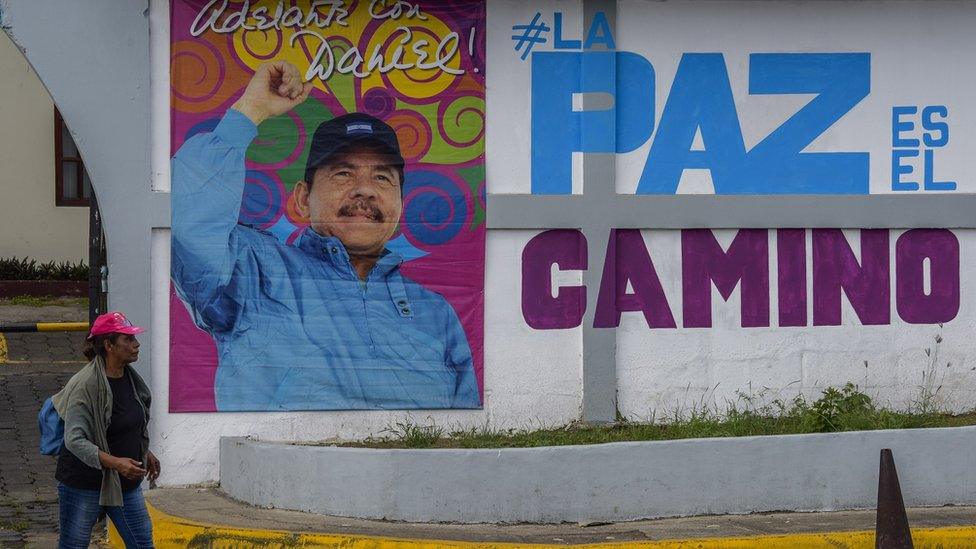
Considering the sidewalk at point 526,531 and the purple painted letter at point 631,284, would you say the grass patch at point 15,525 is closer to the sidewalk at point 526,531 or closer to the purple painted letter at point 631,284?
the sidewalk at point 526,531

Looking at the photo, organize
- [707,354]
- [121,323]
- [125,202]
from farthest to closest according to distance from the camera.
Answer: [707,354] < [125,202] < [121,323]

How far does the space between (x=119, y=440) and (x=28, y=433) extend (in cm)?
543

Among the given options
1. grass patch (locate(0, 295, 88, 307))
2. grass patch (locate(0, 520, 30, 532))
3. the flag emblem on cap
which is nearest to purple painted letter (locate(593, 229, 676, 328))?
the flag emblem on cap

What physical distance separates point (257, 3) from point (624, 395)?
3915 millimetres

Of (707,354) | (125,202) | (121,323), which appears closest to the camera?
(121,323)

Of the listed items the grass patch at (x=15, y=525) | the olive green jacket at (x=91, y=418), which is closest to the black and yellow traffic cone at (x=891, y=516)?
the olive green jacket at (x=91, y=418)

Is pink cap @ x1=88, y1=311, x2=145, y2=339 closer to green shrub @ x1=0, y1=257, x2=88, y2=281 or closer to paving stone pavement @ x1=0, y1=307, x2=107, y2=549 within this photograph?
paving stone pavement @ x1=0, y1=307, x2=107, y2=549

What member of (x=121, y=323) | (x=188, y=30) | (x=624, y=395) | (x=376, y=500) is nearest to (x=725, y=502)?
(x=624, y=395)

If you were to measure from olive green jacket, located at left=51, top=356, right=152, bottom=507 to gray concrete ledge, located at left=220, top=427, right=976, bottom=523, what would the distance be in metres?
2.11

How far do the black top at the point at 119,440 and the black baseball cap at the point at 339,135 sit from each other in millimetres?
2792

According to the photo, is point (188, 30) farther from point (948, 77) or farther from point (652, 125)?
point (948, 77)

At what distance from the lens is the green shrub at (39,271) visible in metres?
18.1

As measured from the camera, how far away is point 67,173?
1970 centimetres

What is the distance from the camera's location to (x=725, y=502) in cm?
873
